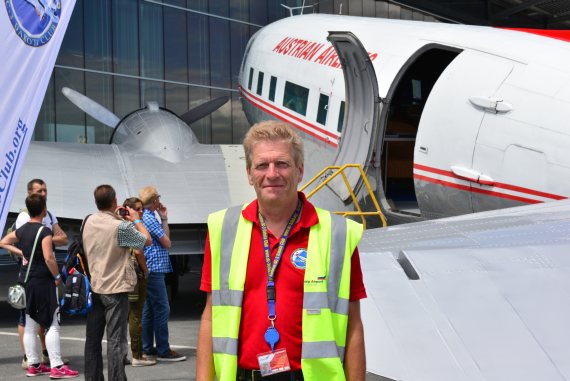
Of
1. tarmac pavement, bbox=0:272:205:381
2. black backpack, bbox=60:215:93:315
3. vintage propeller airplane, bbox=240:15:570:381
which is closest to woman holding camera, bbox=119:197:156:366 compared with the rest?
tarmac pavement, bbox=0:272:205:381

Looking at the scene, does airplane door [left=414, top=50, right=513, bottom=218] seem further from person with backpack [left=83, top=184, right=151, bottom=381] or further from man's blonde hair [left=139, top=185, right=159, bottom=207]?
person with backpack [left=83, top=184, right=151, bottom=381]

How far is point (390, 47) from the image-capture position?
1280cm

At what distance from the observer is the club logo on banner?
502 centimetres

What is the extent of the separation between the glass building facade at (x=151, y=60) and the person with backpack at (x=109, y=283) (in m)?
32.8

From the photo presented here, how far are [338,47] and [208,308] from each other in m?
9.10

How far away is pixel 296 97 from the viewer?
15641 millimetres

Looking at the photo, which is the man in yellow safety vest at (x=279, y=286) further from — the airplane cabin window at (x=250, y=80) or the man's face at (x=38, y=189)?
the airplane cabin window at (x=250, y=80)

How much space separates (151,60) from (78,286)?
3714 cm

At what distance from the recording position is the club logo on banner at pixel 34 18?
5.02 metres

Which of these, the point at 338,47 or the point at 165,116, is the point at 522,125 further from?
the point at 165,116

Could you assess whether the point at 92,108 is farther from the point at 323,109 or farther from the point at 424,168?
the point at 424,168

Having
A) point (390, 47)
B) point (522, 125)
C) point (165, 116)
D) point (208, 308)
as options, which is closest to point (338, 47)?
point (390, 47)

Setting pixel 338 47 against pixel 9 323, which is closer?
pixel 338 47

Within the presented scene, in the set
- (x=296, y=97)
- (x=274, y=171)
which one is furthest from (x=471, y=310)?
(x=296, y=97)
